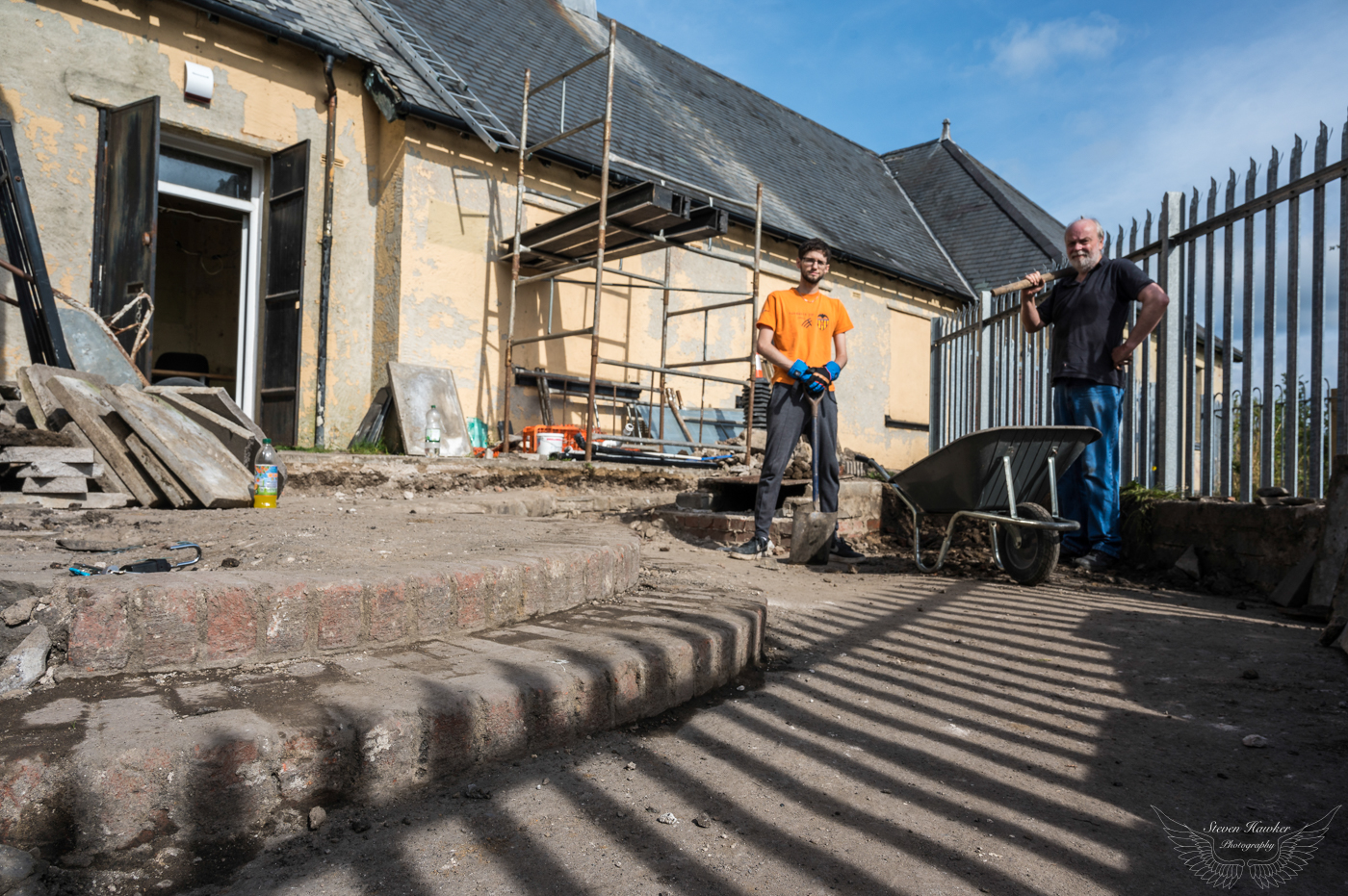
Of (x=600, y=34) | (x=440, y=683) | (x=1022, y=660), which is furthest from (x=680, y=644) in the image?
(x=600, y=34)

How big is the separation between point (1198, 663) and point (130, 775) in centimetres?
294

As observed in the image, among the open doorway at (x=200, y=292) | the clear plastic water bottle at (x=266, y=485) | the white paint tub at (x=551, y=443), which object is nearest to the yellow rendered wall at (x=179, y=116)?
the white paint tub at (x=551, y=443)

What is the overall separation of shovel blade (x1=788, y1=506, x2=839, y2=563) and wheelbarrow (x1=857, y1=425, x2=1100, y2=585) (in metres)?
0.60

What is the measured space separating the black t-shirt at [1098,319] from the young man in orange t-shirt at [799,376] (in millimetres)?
1348

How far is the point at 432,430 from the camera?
702cm

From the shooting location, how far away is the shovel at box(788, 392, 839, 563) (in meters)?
4.60

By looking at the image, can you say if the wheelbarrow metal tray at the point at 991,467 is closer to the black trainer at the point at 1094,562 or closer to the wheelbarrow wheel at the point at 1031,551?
the wheelbarrow wheel at the point at 1031,551

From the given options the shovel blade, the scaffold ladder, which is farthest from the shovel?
the scaffold ladder

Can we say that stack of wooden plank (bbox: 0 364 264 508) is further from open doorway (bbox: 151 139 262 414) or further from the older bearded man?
open doorway (bbox: 151 139 262 414)

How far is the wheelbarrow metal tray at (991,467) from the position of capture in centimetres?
411

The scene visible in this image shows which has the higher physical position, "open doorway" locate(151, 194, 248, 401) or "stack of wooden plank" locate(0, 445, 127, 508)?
"open doorway" locate(151, 194, 248, 401)

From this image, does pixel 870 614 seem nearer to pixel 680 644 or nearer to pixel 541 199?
pixel 680 644

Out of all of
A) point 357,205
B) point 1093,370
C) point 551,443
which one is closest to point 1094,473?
point 1093,370

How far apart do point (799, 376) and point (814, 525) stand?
0.88 meters
